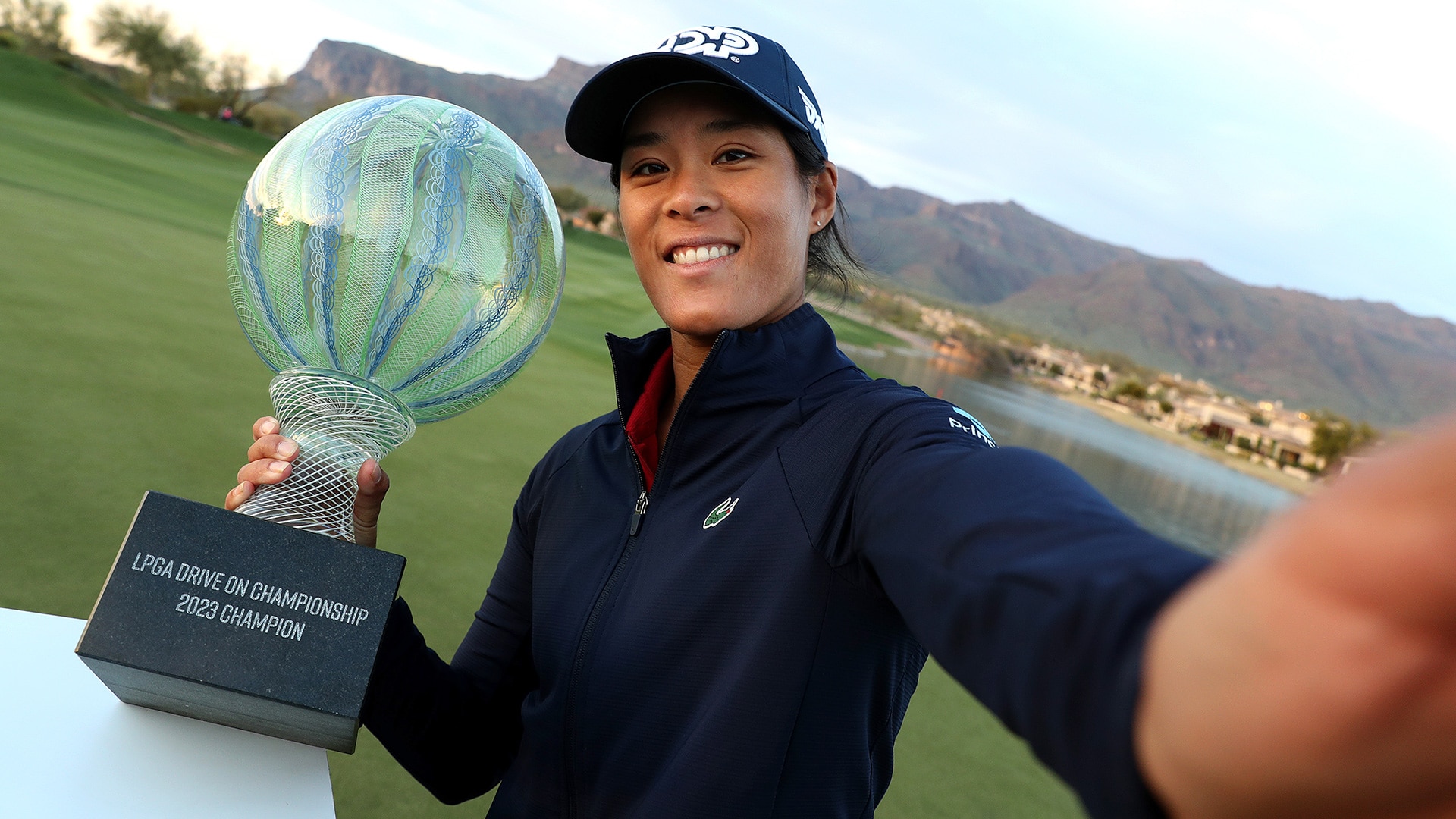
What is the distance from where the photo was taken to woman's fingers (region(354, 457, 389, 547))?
4.06 feet

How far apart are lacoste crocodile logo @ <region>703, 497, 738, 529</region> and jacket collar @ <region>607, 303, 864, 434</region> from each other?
14cm

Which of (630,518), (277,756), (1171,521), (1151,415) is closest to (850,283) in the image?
(630,518)

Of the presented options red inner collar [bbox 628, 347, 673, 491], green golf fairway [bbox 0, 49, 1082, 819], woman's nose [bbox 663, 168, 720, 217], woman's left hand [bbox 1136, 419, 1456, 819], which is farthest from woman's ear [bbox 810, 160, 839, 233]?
green golf fairway [bbox 0, 49, 1082, 819]

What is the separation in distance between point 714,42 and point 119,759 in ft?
3.77

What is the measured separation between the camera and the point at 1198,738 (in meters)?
0.39

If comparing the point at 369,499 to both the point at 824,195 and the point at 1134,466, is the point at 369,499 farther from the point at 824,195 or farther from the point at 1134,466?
the point at 1134,466

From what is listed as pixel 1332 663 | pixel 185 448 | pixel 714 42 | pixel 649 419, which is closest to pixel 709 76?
pixel 714 42

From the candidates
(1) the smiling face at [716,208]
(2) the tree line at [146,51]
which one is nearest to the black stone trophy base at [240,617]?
(1) the smiling face at [716,208]

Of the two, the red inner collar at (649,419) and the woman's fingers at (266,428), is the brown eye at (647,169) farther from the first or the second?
the woman's fingers at (266,428)

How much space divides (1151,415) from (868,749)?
3214cm

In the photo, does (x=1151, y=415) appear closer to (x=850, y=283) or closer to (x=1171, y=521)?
(x=1171, y=521)

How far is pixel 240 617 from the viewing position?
106cm

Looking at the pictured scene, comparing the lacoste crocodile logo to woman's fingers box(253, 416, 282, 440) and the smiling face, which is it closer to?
the smiling face

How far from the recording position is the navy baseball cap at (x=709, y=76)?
→ 123 centimetres
